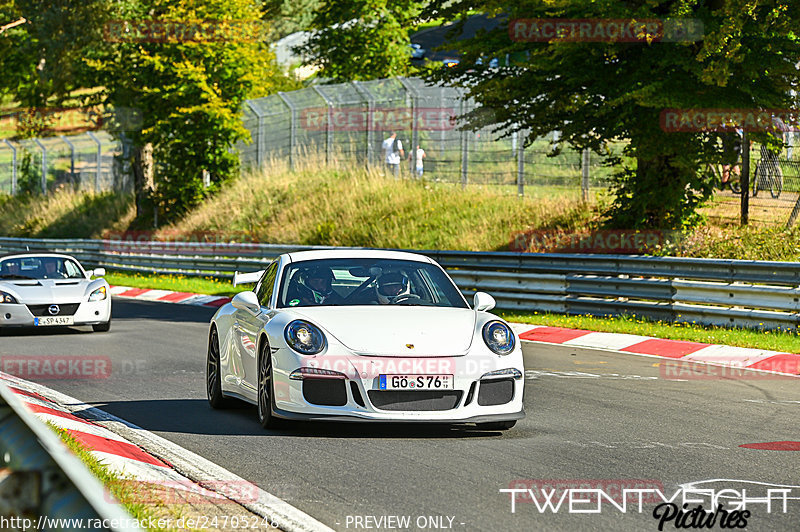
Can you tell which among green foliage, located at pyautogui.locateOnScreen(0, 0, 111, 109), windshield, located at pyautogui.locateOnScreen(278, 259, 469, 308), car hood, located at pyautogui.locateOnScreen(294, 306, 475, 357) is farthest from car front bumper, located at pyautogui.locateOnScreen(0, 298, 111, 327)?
green foliage, located at pyautogui.locateOnScreen(0, 0, 111, 109)

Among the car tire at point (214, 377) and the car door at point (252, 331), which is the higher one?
the car door at point (252, 331)

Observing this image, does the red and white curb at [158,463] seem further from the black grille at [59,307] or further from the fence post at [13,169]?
the fence post at [13,169]

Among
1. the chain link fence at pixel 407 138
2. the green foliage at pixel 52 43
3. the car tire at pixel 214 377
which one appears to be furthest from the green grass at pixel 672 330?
the green foliage at pixel 52 43

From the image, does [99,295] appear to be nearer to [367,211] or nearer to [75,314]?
[75,314]

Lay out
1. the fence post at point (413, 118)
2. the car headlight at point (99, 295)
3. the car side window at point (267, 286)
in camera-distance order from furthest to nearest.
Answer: the fence post at point (413, 118) < the car headlight at point (99, 295) < the car side window at point (267, 286)

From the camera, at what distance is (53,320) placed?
57.3 feet

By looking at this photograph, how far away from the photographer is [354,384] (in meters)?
7.89

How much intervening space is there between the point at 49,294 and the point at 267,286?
354 inches

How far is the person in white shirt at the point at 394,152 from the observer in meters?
31.2

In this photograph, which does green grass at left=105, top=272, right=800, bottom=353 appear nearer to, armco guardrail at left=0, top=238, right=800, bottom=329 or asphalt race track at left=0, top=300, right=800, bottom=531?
armco guardrail at left=0, top=238, right=800, bottom=329

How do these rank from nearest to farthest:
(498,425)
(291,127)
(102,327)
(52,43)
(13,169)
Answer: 1. (498,425)
2. (102,327)
3. (291,127)
4. (52,43)
5. (13,169)

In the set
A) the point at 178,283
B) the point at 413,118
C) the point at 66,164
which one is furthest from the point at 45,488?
the point at 66,164

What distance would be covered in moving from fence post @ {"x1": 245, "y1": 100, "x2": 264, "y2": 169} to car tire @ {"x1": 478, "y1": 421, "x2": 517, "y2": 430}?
29699 millimetres

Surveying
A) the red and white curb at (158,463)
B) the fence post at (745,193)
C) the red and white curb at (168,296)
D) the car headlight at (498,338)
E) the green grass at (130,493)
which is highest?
the fence post at (745,193)
